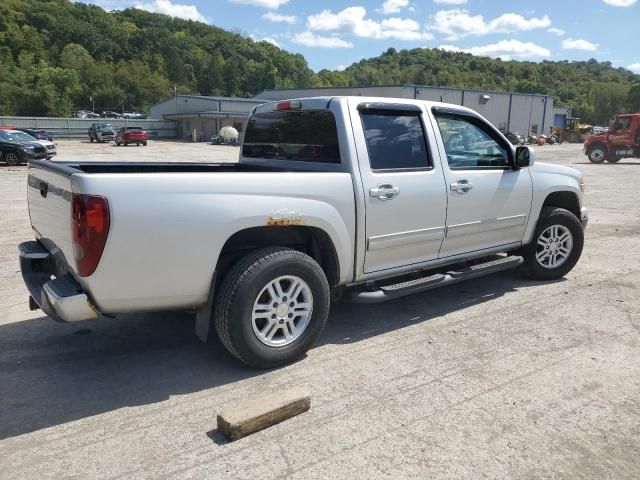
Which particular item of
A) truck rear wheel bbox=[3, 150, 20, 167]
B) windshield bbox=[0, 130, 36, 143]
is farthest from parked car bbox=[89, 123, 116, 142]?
truck rear wheel bbox=[3, 150, 20, 167]

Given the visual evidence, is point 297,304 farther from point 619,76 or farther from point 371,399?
point 619,76

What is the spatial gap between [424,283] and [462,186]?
3.12 ft

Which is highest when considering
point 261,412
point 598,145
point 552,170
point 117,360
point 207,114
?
point 207,114

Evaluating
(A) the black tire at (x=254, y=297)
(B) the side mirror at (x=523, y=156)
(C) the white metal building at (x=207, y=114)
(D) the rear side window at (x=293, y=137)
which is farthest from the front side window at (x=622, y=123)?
(C) the white metal building at (x=207, y=114)

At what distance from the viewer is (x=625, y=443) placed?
290 cm

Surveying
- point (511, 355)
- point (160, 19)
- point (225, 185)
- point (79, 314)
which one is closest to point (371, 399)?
point (511, 355)

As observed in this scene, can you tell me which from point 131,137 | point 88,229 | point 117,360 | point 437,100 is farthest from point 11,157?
point 437,100

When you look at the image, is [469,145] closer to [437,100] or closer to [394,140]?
[394,140]

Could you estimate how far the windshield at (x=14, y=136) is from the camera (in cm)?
2091

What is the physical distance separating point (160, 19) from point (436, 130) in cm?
15666

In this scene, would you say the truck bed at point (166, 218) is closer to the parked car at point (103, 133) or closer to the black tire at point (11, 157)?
the black tire at point (11, 157)

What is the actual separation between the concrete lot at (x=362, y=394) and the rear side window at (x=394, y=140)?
144cm

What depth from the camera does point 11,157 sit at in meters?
20.5

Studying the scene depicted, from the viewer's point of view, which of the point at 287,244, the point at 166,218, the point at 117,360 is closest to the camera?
the point at 166,218
